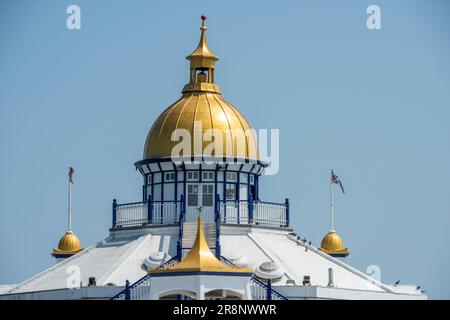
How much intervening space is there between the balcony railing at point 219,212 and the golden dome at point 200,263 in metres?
10.9

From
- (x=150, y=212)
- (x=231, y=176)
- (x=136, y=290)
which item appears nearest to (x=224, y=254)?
(x=136, y=290)

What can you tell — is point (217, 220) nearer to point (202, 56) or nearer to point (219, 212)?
point (219, 212)

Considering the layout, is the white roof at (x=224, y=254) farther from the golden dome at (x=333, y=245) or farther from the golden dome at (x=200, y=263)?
the golden dome at (x=333, y=245)

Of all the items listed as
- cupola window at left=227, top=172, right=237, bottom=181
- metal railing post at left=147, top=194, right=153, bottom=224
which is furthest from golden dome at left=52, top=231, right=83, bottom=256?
cupola window at left=227, top=172, right=237, bottom=181

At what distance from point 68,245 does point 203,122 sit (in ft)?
57.8

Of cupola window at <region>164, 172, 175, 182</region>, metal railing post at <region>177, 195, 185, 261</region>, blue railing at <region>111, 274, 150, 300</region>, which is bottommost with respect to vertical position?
blue railing at <region>111, 274, 150, 300</region>

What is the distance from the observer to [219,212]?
13850 cm

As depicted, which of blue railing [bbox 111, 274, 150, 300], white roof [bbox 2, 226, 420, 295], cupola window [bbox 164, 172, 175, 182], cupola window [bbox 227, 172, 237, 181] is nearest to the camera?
blue railing [bbox 111, 274, 150, 300]

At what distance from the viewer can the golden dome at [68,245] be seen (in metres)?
155

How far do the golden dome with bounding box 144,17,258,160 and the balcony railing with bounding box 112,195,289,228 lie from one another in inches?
131

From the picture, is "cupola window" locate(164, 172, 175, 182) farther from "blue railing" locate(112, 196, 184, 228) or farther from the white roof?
the white roof

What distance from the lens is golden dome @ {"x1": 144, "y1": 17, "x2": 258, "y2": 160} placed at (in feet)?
464
